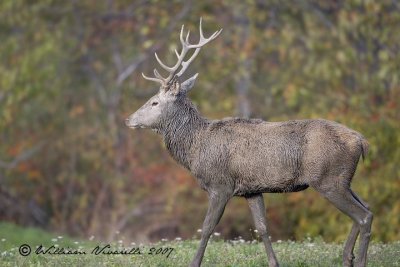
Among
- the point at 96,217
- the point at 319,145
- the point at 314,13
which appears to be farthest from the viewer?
the point at 96,217

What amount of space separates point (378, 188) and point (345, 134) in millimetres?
9878

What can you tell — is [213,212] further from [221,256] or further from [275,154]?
[275,154]

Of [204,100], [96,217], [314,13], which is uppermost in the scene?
[314,13]

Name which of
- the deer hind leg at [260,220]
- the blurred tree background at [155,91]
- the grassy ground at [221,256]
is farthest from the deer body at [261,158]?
the blurred tree background at [155,91]

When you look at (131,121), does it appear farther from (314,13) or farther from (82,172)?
(82,172)

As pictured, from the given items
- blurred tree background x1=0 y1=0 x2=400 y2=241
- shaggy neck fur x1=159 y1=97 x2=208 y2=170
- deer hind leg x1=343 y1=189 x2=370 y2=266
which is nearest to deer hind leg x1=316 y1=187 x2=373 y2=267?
deer hind leg x1=343 y1=189 x2=370 y2=266

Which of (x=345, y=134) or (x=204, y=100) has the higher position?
(x=345, y=134)

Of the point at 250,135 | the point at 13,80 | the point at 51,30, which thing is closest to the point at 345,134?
the point at 250,135

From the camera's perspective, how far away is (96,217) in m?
23.5

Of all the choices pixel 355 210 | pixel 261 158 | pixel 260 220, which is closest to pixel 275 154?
pixel 261 158

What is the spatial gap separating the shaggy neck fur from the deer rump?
0.17m

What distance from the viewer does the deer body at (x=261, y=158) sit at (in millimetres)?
9438

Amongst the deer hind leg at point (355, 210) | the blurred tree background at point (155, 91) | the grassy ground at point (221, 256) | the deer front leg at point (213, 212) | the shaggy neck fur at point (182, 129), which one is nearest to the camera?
the deer hind leg at point (355, 210)

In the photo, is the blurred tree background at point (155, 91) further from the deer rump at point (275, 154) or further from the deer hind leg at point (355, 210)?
the deer hind leg at point (355, 210)
